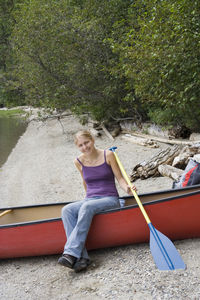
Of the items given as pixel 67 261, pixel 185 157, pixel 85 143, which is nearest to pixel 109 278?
pixel 67 261

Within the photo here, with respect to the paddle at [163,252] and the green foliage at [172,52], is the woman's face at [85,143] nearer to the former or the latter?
the paddle at [163,252]

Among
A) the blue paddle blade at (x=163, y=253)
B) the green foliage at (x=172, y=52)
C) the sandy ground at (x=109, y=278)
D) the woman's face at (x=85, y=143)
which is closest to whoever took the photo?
the sandy ground at (x=109, y=278)

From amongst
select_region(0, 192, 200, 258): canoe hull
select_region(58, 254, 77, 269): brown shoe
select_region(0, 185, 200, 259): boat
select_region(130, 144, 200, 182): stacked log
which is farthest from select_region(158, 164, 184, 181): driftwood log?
select_region(58, 254, 77, 269): brown shoe

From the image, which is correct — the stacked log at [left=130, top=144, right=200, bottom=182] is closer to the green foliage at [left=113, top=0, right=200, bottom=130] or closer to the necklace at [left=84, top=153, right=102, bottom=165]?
the green foliage at [left=113, top=0, right=200, bottom=130]

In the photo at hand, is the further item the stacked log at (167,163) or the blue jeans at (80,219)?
the stacked log at (167,163)

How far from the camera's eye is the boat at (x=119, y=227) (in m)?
3.24

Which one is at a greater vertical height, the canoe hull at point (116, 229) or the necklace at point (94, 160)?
the necklace at point (94, 160)

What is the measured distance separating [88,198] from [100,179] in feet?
0.87

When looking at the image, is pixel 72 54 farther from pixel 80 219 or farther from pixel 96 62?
pixel 80 219

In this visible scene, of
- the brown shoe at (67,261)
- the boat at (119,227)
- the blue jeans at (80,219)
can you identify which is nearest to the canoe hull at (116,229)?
the boat at (119,227)

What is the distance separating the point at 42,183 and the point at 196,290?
17.8 ft

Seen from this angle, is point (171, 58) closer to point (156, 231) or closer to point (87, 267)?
point (156, 231)

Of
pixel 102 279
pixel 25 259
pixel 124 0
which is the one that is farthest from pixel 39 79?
pixel 102 279

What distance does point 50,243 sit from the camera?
11.8ft
